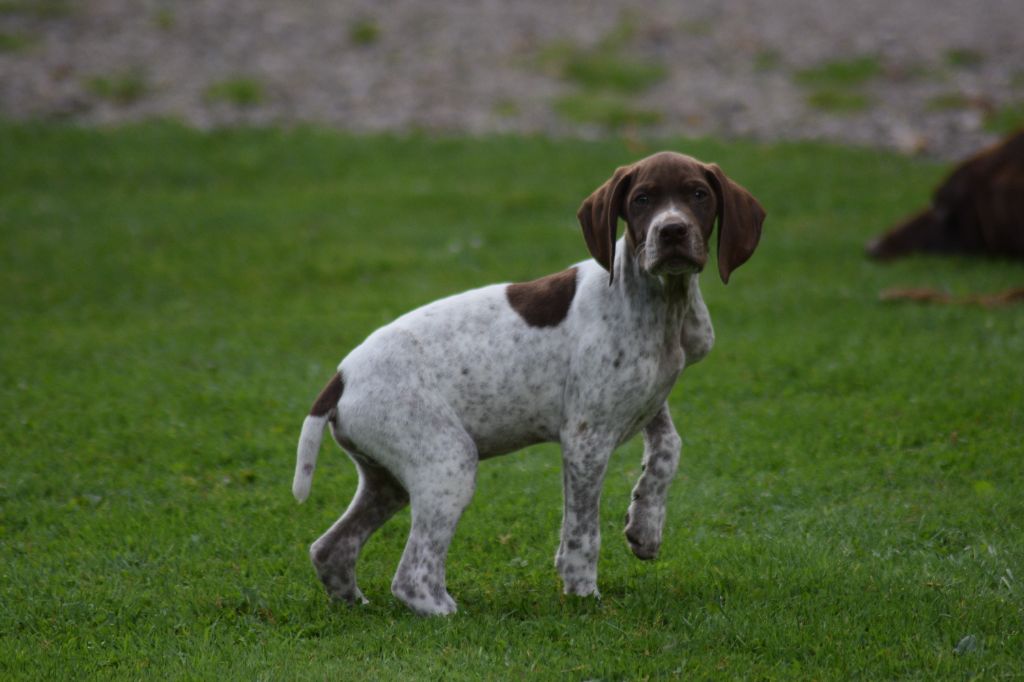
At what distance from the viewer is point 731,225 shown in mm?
5504

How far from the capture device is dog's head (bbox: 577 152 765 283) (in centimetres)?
532

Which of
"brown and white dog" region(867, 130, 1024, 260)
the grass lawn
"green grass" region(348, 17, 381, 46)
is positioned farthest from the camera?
"green grass" region(348, 17, 381, 46)

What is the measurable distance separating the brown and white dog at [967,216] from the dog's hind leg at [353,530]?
8.42 metres

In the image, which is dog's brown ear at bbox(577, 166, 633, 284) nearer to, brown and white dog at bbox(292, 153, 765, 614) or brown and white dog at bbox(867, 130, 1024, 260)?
brown and white dog at bbox(292, 153, 765, 614)

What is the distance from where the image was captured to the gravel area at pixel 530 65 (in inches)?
731

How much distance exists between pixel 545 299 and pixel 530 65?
1534cm

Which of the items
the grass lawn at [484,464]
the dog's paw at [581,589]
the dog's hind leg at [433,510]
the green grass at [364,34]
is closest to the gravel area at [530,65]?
the green grass at [364,34]

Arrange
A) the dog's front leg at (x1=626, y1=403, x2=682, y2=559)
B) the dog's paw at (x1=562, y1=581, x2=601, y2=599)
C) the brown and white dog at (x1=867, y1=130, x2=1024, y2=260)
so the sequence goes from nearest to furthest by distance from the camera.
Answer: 1. the dog's paw at (x1=562, y1=581, x2=601, y2=599)
2. the dog's front leg at (x1=626, y1=403, x2=682, y2=559)
3. the brown and white dog at (x1=867, y1=130, x2=1024, y2=260)

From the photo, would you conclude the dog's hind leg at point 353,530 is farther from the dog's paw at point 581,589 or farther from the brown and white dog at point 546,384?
the dog's paw at point 581,589

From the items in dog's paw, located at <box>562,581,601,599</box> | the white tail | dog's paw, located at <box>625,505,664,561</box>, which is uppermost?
the white tail

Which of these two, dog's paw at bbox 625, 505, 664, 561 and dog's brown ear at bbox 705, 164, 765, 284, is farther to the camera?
dog's paw at bbox 625, 505, 664, 561

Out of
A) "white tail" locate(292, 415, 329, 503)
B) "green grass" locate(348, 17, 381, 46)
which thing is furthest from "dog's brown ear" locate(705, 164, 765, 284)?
"green grass" locate(348, 17, 381, 46)

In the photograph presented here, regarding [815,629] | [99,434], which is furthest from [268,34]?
[815,629]

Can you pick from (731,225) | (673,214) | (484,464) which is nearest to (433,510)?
(673,214)
